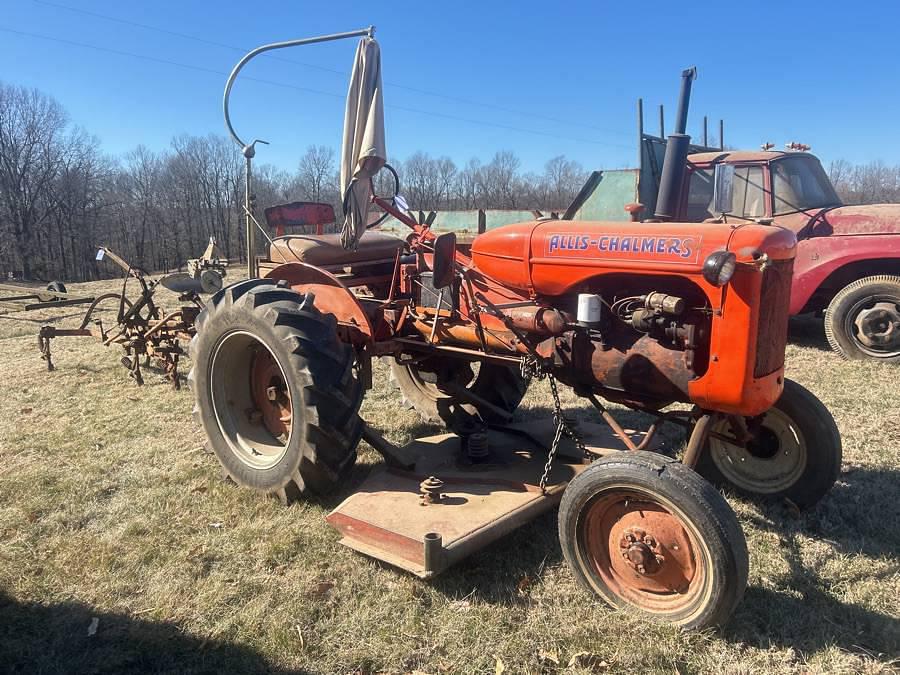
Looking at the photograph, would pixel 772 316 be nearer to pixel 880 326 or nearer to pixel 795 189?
pixel 880 326

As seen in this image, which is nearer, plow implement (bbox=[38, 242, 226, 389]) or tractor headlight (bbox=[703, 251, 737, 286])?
tractor headlight (bbox=[703, 251, 737, 286])

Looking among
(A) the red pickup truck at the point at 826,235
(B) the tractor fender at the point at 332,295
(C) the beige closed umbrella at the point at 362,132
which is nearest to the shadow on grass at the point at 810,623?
(B) the tractor fender at the point at 332,295

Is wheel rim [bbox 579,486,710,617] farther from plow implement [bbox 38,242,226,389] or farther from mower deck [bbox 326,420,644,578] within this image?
plow implement [bbox 38,242,226,389]

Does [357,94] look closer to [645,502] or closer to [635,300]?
[635,300]

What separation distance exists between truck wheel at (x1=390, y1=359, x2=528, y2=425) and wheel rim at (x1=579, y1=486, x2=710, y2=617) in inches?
57.0

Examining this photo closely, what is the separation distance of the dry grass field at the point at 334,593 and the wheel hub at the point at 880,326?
279cm

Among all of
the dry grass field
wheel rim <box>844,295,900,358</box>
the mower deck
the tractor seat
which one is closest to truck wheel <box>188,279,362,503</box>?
the dry grass field

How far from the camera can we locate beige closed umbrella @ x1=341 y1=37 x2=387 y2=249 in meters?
3.24

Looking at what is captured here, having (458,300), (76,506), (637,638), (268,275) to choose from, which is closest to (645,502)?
(637,638)

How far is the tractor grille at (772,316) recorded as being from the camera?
8.30ft

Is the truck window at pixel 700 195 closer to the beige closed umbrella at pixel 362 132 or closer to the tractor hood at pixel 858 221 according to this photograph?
the tractor hood at pixel 858 221

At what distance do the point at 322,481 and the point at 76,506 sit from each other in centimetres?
148

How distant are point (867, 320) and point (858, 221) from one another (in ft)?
3.67

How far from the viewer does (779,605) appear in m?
2.50
